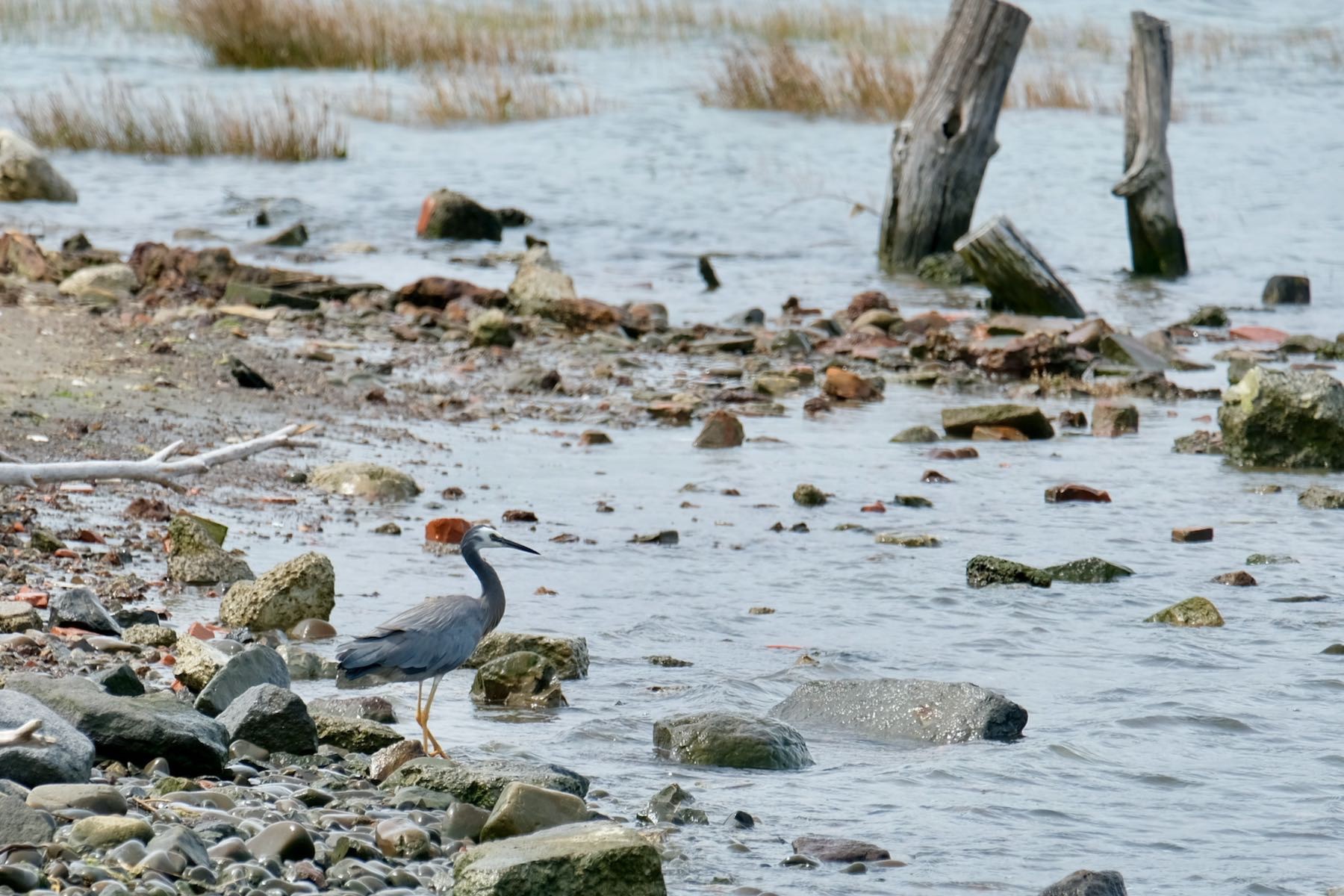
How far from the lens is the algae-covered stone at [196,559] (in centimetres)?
571

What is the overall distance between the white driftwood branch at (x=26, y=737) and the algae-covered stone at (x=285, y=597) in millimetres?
1628

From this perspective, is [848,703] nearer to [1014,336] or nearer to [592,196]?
[1014,336]

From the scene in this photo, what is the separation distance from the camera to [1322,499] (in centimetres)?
740

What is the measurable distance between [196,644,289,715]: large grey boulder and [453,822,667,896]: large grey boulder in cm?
132

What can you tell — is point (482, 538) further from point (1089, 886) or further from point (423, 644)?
point (1089, 886)

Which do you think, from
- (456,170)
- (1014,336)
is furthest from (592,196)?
(1014,336)

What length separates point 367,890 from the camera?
10.9 ft

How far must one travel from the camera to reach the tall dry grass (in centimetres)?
2067

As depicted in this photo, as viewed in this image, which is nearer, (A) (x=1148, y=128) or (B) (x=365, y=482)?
(B) (x=365, y=482)

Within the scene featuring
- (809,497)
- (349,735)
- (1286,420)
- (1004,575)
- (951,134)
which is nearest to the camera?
(349,735)

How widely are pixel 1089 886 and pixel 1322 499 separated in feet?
15.4

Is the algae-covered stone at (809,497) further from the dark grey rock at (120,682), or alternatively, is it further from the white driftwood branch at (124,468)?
the dark grey rock at (120,682)

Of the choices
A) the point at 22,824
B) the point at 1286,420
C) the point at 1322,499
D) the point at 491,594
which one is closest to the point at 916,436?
the point at 1286,420

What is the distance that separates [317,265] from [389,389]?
17.8 ft
